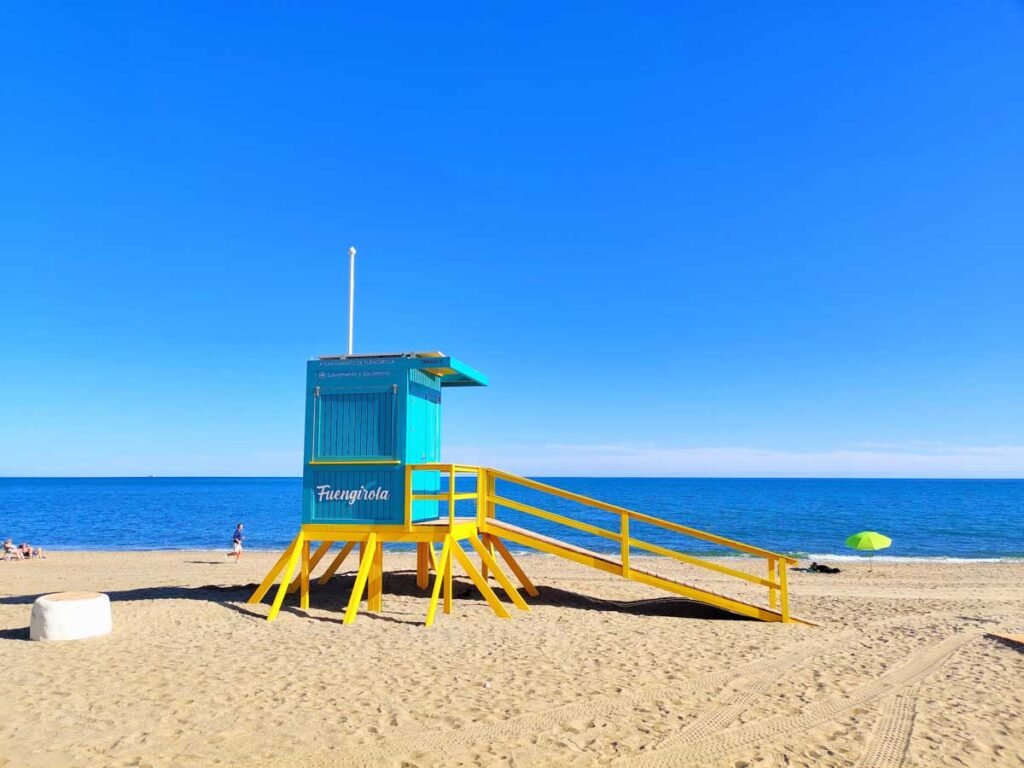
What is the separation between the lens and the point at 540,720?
5.62 m

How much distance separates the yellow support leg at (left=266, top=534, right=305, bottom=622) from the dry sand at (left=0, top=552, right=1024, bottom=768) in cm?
19

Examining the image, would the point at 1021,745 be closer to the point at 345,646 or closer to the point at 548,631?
the point at 548,631

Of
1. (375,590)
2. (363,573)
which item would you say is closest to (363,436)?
(363,573)

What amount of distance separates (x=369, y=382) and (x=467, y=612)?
3.79 m

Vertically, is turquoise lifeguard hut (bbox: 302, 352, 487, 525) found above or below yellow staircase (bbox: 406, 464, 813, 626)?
above

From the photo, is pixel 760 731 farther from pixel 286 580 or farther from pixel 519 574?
pixel 519 574

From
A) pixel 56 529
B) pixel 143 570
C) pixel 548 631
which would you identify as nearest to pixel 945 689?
pixel 548 631

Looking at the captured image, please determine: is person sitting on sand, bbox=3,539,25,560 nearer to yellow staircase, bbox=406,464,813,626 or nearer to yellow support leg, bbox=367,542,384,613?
yellow support leg, bbox=367,542,384,613

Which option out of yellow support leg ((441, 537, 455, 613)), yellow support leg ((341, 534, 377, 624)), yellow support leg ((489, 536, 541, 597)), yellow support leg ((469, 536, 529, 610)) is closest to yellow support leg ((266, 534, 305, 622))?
yellow support leg ((341, 534, 377, 624))

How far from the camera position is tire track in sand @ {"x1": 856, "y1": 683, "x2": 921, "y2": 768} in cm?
→ 491

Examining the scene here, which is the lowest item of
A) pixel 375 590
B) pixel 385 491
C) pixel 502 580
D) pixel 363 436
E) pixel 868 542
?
pixel 868 542

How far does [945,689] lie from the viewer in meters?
6.71

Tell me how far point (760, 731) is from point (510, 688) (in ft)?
7.38

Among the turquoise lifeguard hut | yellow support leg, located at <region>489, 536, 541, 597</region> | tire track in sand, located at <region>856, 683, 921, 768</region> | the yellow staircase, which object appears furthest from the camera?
yellow support leg, located at <region>489, 536, 541, 597</region>
